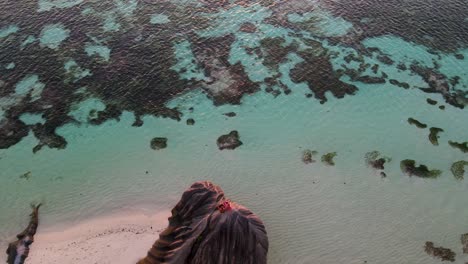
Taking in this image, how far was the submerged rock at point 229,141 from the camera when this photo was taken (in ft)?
124

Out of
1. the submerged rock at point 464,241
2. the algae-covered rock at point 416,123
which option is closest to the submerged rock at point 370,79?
the algae-covered rock at point 416,123

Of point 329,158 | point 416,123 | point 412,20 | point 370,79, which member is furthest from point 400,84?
point 329,158

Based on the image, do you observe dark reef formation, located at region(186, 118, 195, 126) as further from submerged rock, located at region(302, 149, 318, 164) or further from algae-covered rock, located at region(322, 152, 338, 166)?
algae-covered rock, located at region(322, 152, 338, 166)

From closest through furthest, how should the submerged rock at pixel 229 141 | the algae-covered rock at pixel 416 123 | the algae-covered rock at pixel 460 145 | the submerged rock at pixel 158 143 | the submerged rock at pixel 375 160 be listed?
the submerged rock at pixel 375 160, the submerged rock at pixel 158 143, the submerged rock at pixel 229 141, the algae-covered rock at pixel 460 145, the algae-covered rock at pixel 416 123

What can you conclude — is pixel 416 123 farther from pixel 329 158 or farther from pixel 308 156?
pixel 308 156

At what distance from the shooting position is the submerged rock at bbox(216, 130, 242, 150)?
124 feet

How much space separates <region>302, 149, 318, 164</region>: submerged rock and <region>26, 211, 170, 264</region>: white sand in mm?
12346

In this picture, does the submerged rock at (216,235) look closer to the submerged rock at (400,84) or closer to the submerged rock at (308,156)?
the submerged rock at (308,156)

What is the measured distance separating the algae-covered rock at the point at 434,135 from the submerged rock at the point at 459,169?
8.46 ft

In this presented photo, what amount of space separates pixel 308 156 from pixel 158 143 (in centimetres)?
1293

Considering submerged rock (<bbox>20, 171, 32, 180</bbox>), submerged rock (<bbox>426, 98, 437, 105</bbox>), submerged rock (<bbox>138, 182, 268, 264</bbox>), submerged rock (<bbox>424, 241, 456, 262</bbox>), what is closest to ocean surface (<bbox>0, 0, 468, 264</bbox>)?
submerged rock (<bbox>20, 171, 32, 180</bbox>)

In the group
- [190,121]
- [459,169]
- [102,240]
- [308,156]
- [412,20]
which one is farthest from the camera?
[412,20]

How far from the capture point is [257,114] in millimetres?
40875

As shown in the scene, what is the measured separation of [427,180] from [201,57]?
25.1 metres
